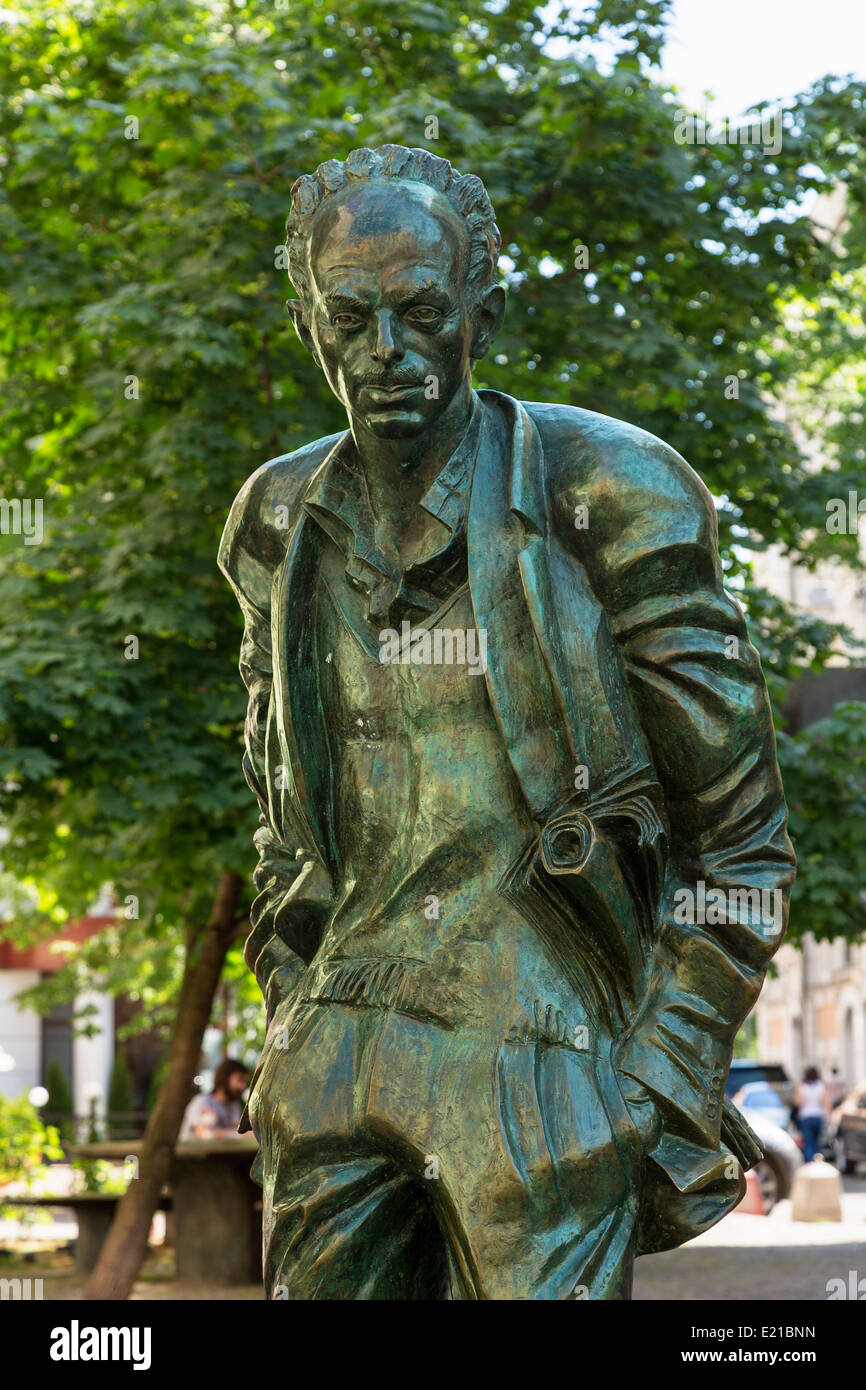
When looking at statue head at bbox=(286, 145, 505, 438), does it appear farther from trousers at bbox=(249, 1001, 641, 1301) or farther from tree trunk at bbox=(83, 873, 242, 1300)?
tree trunk at bbox=(83, 873, 242, 1300)

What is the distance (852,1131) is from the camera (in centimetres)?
Result: 2673

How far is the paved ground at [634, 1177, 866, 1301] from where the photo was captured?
45.2 feet

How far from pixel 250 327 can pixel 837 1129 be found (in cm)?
2059

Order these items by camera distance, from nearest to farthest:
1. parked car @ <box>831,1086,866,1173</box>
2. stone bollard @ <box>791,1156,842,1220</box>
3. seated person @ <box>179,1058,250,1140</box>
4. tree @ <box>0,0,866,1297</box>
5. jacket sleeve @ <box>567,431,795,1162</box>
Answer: jacket sleeve @ <box>567,431,795,1162</box> < tree @ <box>0,0,866,1297</box> < seated person @ <box>179,1058,250,1140</box> < stone bollard @ <box>791,1156,842,1220</box> < parked car @ <box>831,1086,866,1173</box>

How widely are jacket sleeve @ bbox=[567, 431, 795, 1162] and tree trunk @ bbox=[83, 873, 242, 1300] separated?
9240 mm

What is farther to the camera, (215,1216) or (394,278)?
(215,1216)

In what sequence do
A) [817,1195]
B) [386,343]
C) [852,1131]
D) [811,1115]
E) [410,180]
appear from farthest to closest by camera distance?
[852,1131]
[811,1115]
[817,1195]
[410,180]
[386,343]

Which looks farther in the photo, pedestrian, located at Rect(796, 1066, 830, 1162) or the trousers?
pedestrian, located at Rect(796, 1066, 830, 1162)

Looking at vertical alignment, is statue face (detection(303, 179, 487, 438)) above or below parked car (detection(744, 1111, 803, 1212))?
above

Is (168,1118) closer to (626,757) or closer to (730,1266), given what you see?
(730,1266)

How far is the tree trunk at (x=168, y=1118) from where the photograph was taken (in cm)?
1222

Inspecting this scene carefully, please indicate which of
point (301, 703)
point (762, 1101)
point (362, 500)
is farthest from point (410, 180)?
point (762, 1101)

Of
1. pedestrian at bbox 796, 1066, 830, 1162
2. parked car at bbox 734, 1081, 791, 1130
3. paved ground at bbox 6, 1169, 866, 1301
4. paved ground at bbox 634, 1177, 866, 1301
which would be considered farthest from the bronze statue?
pedestrian at bbox 796, 1066, 830, 1162

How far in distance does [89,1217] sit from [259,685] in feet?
44.2
